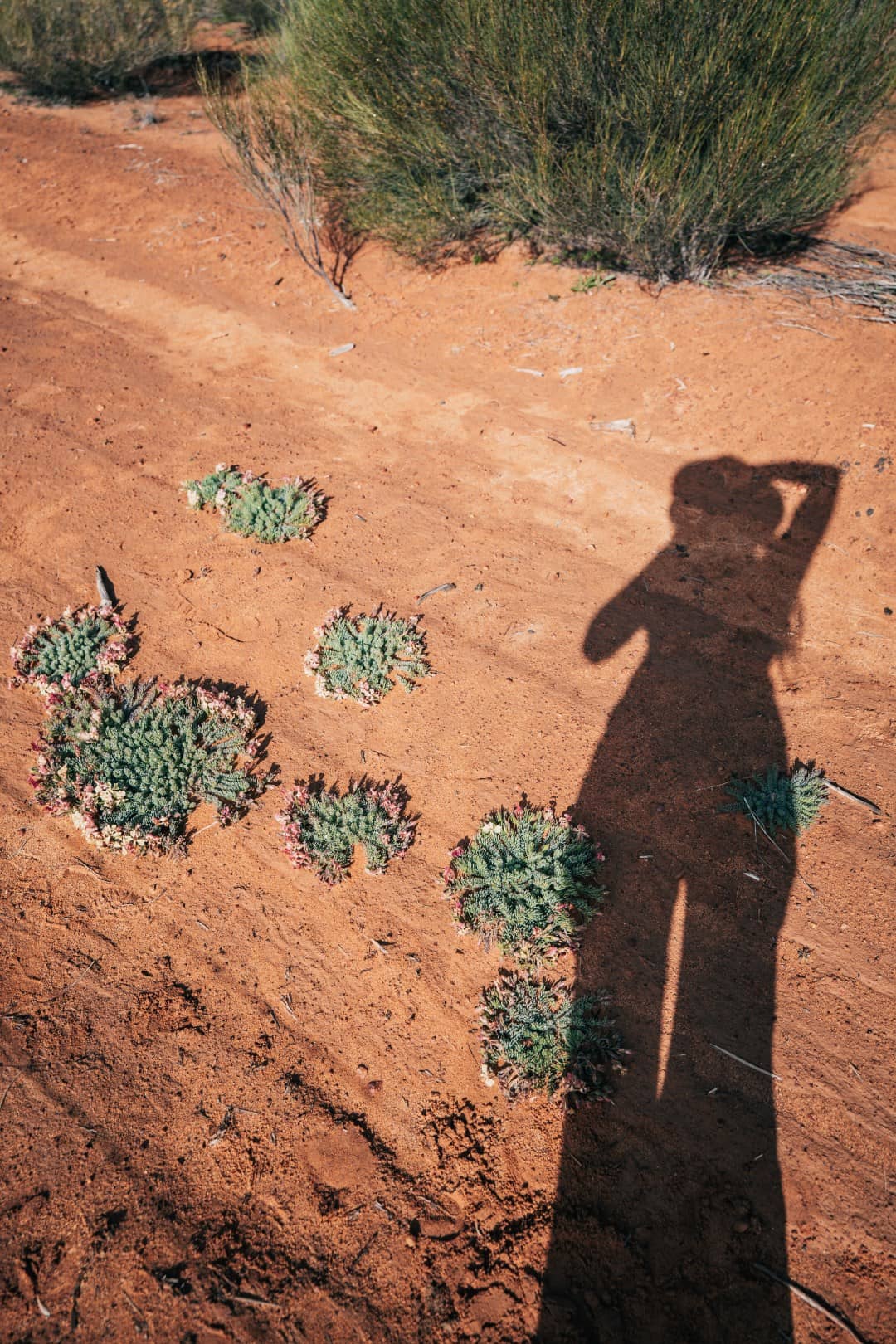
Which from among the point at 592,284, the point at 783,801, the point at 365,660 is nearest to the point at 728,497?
the point at 783,801

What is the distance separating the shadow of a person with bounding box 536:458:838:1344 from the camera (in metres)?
2.59

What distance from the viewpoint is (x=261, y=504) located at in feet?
17.5

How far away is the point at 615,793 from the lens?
12.9ft

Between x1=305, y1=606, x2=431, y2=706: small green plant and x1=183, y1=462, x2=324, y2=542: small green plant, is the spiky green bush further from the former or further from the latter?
x1=183, y1=462, x2=324, y2=542: small green plant

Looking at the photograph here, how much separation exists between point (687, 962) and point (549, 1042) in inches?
28.5

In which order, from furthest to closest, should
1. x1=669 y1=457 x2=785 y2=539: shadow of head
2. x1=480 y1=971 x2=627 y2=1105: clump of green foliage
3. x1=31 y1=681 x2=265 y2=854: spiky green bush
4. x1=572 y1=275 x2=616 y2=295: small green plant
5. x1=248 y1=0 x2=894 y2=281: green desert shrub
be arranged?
x1=572 y1=275 x2=616 y2=295: small green plant
x1=248 y1=0 x2=894 y2=281: green desert shrub
x1=669 y1=457 x2=785 y2=539: shadow of head
x1=31 y1=681 x2=265 y2=854: spiky green bush
x1=480 y1=971 x2=627 y2=1105: clump of green foliage

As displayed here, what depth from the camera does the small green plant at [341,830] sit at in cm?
369

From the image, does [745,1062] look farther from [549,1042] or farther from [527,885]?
[527,885]

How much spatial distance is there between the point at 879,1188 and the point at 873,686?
8.18 feet

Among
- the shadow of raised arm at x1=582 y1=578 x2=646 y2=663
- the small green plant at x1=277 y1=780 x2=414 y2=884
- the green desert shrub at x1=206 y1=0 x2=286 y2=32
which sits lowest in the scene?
the small green plant at x1=277 y1=780 x2=414 y2=884

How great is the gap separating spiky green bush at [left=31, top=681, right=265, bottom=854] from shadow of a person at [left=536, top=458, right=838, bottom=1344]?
6.19 ft

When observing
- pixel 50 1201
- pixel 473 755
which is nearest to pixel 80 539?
pixel 473 755

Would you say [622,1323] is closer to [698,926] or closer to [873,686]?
[698,926]

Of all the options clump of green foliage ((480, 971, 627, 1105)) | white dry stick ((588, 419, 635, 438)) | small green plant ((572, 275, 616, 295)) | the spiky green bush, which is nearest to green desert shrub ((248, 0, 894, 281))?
small green plant ((572, 275, 616, 295))
